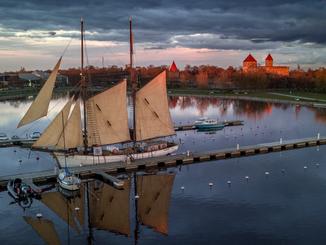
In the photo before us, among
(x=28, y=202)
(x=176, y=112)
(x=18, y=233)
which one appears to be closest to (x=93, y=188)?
(x=28, y=202)

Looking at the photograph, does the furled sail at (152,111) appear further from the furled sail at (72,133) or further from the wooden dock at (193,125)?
the wooden dock at (193,125)

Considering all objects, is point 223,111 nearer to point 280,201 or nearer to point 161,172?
point 161,172

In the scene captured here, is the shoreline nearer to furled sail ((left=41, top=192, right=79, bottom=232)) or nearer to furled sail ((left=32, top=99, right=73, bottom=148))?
furled sail ((left=32, top=99, right=73, bottom=148))

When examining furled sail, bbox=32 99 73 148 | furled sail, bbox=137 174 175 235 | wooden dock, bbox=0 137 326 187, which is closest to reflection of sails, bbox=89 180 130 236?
furled sail, bbox=137 174 175 235

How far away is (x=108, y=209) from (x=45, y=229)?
490cm

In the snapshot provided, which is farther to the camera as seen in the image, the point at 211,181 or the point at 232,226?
the point at 211,181

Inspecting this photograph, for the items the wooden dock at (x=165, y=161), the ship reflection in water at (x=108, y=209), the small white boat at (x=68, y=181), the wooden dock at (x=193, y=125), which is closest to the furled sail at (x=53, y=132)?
the wooden dock at (x=165, y=161)

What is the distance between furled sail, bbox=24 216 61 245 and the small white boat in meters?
4.64

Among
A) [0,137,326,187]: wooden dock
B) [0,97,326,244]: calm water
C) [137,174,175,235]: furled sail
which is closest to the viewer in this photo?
[0,97,326,244]: calm water

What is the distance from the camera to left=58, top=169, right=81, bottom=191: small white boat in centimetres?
3219

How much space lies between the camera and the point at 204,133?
61.0 m

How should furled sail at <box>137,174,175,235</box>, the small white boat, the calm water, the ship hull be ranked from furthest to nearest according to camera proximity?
the ship hull, the small white boat, furled sail at <box>137,174,175,235</box>, the calm water

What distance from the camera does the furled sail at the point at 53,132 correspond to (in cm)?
3719

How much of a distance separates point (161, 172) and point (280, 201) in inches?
452
